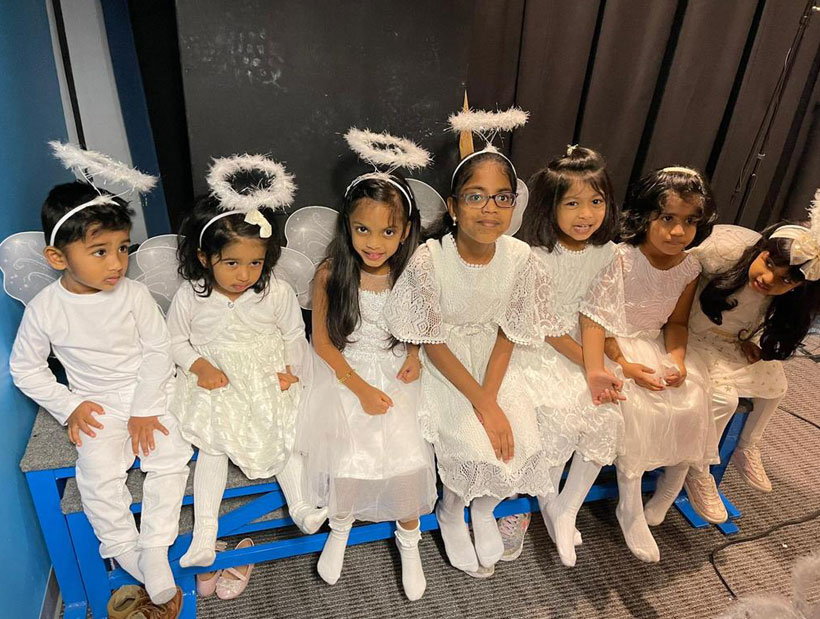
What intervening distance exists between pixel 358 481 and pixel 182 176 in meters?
1.13

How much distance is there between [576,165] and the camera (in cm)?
145

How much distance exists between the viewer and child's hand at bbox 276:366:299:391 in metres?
1.44

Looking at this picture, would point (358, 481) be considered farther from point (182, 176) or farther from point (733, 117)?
point (733, 117)

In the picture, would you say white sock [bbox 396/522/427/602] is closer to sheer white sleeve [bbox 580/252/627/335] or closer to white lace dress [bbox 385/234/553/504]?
white lace dress [bbox 385/234/553/504]

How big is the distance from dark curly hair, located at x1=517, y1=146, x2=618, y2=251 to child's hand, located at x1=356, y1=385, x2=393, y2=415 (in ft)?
2.00

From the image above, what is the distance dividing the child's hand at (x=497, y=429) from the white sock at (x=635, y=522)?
410 mm

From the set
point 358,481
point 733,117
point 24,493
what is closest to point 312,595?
point 358,481

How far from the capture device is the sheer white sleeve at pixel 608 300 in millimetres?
1567

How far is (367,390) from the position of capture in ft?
4.66

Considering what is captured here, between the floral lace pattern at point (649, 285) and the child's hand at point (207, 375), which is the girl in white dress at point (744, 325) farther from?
the child's hand at point (207, 375)

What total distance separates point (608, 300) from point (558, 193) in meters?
0.35

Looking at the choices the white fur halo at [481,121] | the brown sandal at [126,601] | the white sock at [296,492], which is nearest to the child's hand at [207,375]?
the white sock at [296,492]

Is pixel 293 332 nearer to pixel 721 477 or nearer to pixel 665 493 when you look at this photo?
pixel 665 493

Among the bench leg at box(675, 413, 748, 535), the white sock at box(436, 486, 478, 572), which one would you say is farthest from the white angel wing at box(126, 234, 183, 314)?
the bench leg at box(675, 413, 748, 535)
